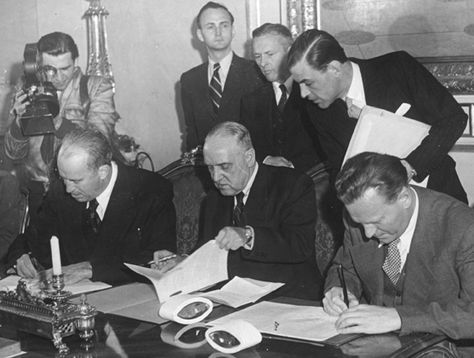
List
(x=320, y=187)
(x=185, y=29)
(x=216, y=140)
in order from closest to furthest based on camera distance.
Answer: (x=216, y=140)
(x=320, y=187)
(x=185, y=29)

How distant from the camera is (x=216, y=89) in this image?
5.89 m

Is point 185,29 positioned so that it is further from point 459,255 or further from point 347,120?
point 459,255

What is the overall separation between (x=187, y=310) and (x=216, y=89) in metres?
3.03

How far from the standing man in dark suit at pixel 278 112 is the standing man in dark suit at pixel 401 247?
5.46ft

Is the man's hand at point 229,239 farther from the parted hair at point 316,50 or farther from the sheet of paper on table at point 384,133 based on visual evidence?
the parted hair at point 316,50

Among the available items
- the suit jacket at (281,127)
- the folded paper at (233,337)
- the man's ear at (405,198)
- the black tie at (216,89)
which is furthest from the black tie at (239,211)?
the black tie at (216,89)

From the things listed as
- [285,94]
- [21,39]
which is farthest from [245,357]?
[21,39]

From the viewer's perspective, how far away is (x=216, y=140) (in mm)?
3969

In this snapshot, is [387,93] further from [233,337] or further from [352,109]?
[233,337]

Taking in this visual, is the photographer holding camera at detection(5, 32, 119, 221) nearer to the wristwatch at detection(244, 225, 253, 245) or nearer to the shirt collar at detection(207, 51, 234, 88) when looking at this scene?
the shirt collar at detection(207, 51, 234, 88)

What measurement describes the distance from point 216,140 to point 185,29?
109 inches

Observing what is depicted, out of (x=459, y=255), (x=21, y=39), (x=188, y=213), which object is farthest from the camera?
(x=21, y=39)

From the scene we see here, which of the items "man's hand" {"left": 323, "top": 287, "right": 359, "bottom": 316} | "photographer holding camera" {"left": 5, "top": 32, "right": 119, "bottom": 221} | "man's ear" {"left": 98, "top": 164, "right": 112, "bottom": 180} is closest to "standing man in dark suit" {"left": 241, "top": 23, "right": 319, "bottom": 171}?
"man's ear" {"left": 98, "top": 164, "right": 112, "bottom": 180}

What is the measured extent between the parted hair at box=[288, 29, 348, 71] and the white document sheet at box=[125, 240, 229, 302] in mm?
945
